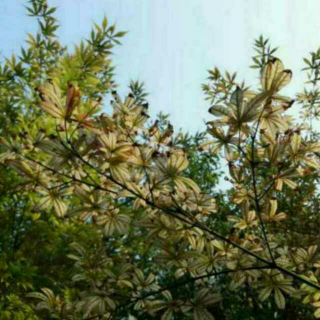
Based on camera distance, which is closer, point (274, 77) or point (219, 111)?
point (274, 77)

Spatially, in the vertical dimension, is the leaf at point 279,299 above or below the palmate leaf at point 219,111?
below

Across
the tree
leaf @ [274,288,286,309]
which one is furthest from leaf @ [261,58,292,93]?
leaf @ [274,288,286,309]

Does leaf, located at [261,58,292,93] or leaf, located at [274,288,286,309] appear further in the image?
leaf, located at [274,288,286,309]

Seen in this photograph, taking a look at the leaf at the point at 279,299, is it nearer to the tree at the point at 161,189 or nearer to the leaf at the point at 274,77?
the tree at the point at 161,189

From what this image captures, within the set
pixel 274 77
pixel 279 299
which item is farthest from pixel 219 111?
pixel 279 299

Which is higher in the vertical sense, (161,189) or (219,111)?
(219,111)

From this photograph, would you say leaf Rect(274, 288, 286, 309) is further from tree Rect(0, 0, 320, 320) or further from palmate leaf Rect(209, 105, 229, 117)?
palmate leaf Rect(209, 105, 229, 117)

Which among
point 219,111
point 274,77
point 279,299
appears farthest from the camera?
point 279,299

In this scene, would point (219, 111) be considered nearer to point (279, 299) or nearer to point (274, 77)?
point (274, 77)

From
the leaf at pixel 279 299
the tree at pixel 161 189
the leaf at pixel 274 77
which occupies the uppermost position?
the leaf at pixel 274 77

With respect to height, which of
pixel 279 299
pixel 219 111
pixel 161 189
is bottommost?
pixel 279 299

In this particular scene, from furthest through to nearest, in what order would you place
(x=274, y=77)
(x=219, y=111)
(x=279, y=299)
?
(x=279, y=299) → (x=219, y=111) → (x=274, y=77)

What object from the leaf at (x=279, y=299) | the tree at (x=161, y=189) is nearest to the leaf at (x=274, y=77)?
the tree at (x=161, y=189)

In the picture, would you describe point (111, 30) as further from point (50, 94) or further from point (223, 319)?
point (223, 319)
